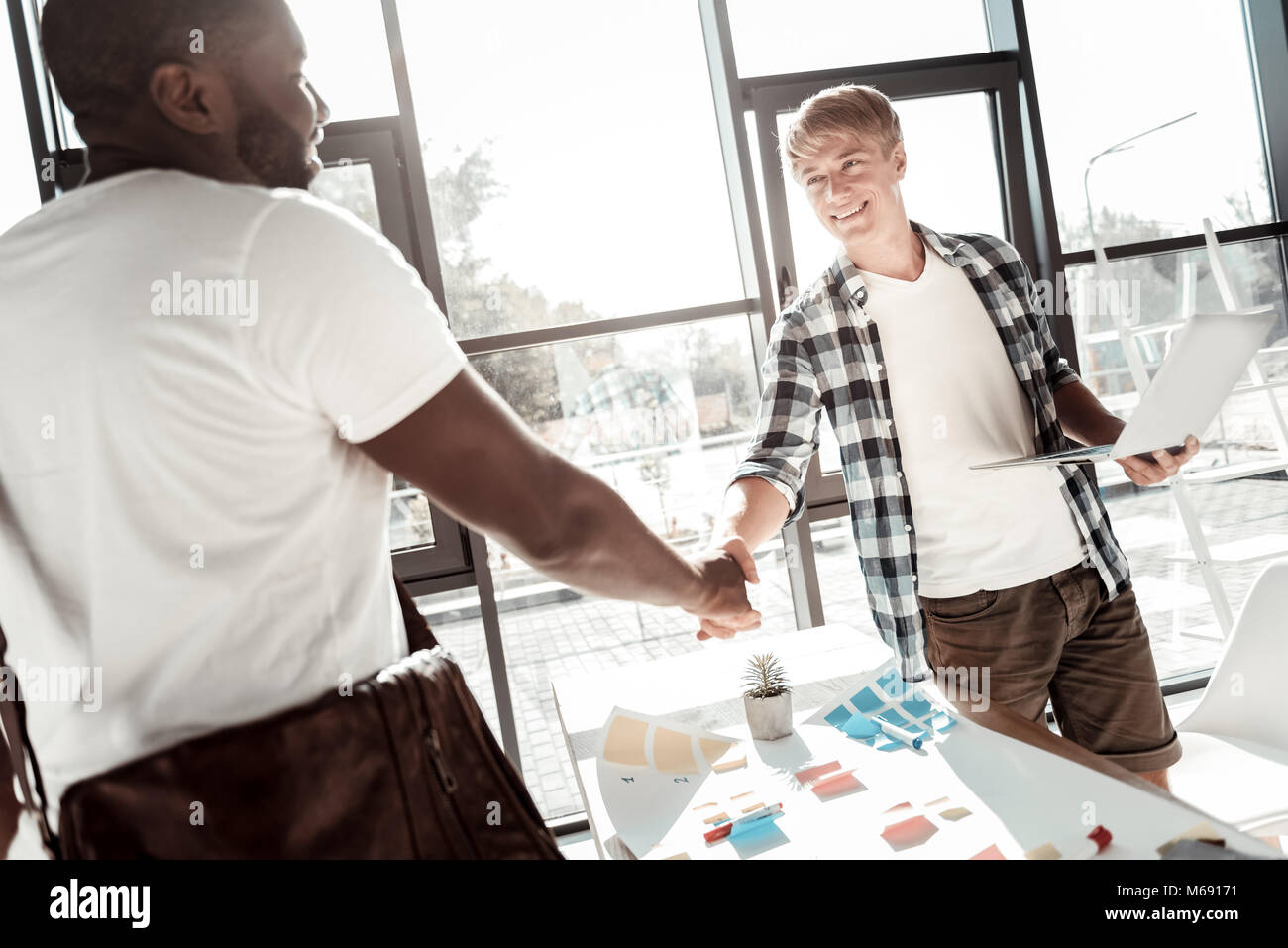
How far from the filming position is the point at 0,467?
748mm

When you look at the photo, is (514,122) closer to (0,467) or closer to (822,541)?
(822,541)

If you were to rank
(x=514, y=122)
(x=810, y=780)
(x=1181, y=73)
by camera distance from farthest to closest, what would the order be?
(x=1181, y=73), (x=514, y=122), (x=810, y=780)

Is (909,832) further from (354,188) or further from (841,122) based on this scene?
(354,188)

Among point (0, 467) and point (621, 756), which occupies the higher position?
point (0, 467)

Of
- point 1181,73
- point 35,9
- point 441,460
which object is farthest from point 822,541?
point 35,9

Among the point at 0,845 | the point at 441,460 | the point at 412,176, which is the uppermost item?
the point at 412,176

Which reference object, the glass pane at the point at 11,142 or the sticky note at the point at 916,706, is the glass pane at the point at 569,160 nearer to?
the glass pane at the point at 11,142

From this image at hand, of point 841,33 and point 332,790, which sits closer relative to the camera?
point 332,790

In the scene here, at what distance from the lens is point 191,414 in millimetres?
695

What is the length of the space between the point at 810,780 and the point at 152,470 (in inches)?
37.2

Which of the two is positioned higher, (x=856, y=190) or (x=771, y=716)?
(x=856, y=190)

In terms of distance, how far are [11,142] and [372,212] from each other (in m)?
0.97

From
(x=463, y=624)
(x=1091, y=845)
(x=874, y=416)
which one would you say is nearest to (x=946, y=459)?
(x=874, y=416)

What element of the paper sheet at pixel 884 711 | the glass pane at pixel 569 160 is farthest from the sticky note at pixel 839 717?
the glass pane at pixel 569 160
